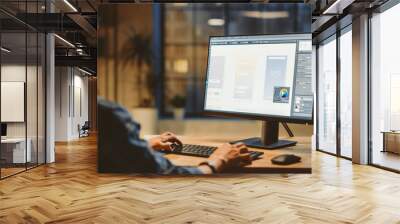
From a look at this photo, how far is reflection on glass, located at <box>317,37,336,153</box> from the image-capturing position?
9.51 meters

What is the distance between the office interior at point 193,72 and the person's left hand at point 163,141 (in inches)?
3.6

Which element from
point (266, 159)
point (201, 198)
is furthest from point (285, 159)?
point (201, 198)

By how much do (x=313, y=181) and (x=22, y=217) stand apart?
387 centimetres

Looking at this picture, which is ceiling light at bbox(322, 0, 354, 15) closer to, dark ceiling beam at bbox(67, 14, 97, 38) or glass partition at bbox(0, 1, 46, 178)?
dark ceiling beam at bbox(67, 14, 97, 38)

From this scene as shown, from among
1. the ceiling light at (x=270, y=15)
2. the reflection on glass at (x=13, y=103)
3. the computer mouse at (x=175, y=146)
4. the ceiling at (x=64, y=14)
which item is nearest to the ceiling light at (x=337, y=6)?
the ceiling at (x=64, y=14)

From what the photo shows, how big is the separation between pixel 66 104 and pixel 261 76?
11.5 m

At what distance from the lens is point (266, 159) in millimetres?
4840

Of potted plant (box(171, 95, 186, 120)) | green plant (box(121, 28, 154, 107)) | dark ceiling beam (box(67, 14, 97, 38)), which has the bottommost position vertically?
potted plant (box(171, 95, 186, 120))

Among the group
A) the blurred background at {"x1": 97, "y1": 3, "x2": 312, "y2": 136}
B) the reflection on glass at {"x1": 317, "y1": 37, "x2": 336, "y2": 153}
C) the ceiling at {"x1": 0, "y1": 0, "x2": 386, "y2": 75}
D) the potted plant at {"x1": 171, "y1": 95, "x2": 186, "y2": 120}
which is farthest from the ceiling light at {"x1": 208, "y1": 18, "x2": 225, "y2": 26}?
the reflection on glass at {"x1": 317, "y1": 37, "x2": 336, "y2": 153}

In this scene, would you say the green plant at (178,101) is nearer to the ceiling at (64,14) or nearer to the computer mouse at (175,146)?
the computer mouse at (175,146)

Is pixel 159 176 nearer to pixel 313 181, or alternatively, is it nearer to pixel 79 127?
pixel 313 181

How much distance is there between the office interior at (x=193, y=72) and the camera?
16.4 ft

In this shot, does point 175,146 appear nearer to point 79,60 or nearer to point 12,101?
point 12,101

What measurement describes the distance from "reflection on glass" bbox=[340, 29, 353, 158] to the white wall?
9.87m
